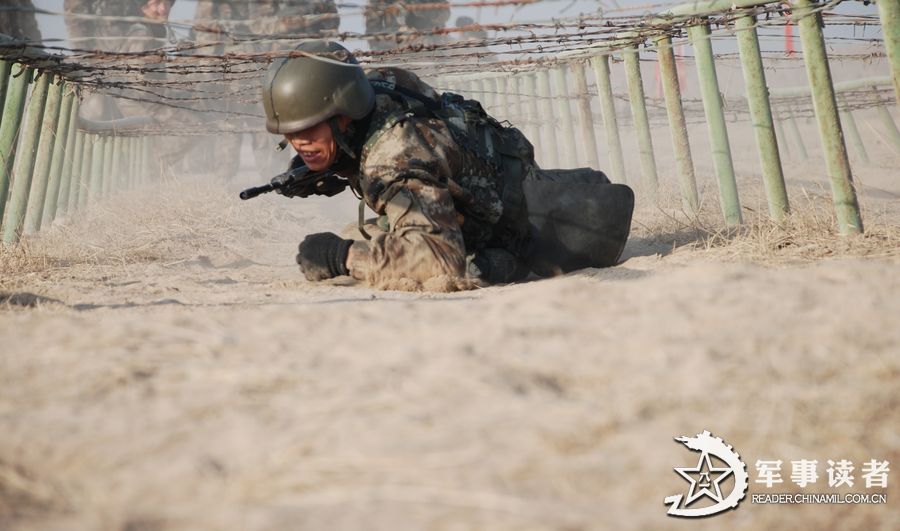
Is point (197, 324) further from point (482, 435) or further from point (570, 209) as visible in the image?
point (570, 209)

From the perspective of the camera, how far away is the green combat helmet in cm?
362

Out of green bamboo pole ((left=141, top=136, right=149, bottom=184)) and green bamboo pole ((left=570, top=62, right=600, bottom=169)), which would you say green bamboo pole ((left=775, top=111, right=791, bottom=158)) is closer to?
green bamboo pole ((left=570, top=62, right=600, bottom=169))

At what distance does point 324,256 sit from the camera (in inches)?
151

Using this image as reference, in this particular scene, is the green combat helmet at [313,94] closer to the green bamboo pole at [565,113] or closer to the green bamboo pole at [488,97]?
the green bamboo pole at [565,113]

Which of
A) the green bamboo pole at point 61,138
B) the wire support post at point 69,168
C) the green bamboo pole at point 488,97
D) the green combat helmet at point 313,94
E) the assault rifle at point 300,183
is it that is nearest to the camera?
the green combat helmet at point 313,94

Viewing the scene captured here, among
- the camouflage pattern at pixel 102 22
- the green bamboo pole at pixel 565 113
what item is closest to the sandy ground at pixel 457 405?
the green bamboo pole at pixel 565 113

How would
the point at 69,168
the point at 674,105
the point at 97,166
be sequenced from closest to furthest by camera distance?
the point at 674,105, the point at 69,168, the point at 97,166

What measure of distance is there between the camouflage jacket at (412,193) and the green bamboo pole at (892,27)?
6.53 feet

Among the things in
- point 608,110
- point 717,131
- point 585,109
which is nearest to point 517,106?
point 585,109

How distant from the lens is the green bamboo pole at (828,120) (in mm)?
3928

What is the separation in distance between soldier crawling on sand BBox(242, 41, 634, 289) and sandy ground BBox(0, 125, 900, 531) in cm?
122

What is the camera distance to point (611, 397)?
4.88 feet

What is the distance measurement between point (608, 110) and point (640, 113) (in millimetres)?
1451

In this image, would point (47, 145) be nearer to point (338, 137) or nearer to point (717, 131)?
point (338, 137)
